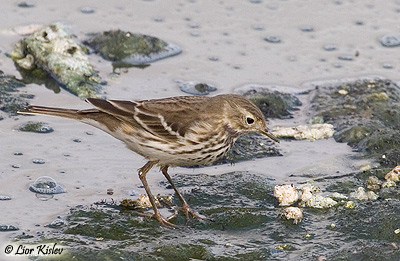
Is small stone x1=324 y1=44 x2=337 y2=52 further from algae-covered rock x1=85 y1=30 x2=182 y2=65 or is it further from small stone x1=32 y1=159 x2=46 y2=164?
small stone x1=32 y1=159 x2=46 y2=164

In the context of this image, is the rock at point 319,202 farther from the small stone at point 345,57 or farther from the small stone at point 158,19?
the small stone at point 158,19

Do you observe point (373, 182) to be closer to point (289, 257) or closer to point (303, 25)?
point (289, 257)

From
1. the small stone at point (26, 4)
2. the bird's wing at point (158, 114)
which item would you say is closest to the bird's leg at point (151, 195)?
the bird's wing at point (158, 114)

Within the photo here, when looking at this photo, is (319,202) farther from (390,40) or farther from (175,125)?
(390,40)

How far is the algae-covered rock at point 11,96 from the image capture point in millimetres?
9016

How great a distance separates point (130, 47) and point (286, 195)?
4049mm

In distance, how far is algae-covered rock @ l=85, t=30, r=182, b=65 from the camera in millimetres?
10664

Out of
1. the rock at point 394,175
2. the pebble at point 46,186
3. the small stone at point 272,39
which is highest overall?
the rock at point 394,175

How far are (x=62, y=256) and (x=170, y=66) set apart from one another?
15.4 ft

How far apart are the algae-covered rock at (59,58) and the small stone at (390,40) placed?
13.5 feet

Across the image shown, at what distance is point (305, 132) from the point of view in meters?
9.02

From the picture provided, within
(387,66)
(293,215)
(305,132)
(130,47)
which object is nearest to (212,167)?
(305,132)

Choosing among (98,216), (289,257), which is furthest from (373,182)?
(98,216)

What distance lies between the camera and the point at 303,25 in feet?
38.7
